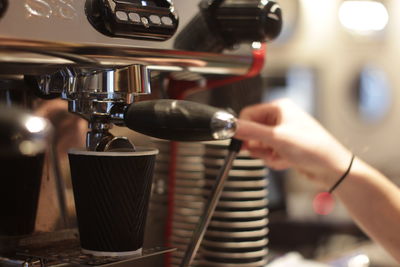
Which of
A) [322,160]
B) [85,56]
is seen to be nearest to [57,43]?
[85,56]

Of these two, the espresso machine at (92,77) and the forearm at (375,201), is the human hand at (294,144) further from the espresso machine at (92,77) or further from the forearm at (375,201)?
the espresso machine at (92,77)

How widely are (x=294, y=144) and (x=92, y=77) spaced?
366 mm

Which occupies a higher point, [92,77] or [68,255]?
[92,77]

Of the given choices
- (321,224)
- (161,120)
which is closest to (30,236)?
(161,120)

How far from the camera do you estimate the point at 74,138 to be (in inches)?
26.4

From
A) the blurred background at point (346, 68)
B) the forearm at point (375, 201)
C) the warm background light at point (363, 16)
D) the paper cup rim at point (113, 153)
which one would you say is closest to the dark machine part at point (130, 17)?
the paper cup rim at point (113, 153)

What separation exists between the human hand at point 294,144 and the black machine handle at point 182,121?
0.32 meters

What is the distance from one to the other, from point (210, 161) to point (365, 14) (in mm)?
3068

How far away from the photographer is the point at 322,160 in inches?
33.3

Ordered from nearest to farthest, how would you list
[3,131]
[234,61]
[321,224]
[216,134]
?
[216,134], [3,131], [234,61], [321,224]

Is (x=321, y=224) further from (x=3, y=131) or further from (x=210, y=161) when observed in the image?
(x=3, y=131)

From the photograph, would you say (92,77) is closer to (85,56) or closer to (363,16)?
(85,56)

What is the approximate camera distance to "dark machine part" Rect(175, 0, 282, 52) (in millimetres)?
662

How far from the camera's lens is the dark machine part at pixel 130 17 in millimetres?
529
